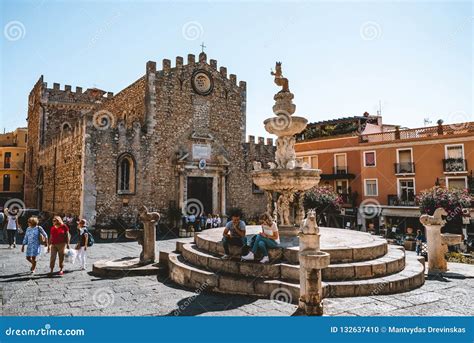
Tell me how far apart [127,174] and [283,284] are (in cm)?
1523

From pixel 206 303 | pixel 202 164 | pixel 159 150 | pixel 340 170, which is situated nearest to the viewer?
pixel 206 303

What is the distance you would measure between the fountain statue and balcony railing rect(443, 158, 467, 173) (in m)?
19.6

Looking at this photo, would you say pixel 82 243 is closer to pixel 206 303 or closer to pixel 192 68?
pixel 206 303

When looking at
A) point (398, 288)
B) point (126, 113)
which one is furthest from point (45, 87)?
point (398, 288)

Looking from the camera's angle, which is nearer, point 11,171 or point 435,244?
point 435,244

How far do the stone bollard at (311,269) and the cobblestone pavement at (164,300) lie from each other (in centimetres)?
44

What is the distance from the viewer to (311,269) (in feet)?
15.9

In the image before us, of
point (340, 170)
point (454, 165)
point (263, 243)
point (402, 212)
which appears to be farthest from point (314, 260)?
point (340, 170)

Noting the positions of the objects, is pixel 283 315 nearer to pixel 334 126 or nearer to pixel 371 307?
pixel 371 307

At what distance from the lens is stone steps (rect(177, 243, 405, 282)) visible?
20.8 feet

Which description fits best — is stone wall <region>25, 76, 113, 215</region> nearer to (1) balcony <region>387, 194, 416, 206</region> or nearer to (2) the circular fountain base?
(2) the circular fountain base

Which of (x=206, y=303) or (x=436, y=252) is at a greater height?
(x=436, y=252)

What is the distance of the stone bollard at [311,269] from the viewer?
4.76 meters

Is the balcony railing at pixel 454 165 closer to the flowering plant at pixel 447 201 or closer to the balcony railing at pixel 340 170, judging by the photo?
the flowering plant at pixel 447 201
